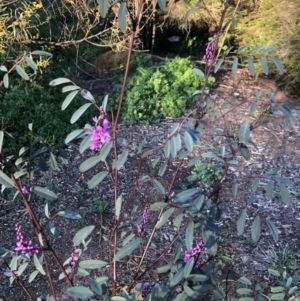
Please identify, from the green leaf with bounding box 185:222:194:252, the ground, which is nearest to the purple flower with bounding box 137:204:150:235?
the green leaf with bounding box 185:222:194:252

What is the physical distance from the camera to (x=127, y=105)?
172 inches

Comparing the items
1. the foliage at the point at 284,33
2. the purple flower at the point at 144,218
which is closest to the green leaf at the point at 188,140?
the purple flower at the point at 144,218

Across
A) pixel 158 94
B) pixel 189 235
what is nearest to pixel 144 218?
pixel 189 235

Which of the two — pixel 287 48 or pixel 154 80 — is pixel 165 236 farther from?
pixel 287 48

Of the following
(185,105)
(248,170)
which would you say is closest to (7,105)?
(185,105)

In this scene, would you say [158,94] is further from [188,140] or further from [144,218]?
[188,140]

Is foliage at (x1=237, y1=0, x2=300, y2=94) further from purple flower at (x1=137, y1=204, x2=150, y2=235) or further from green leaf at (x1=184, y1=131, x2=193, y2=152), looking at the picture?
green leaf at (x1=184, y1=131, x2=193, y2=152)

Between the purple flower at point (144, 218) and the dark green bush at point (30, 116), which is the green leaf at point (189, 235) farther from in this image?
the dark green bush at point (30, 116)

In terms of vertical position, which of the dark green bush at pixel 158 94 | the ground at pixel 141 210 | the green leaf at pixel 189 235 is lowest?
the ground at pixel 141 210

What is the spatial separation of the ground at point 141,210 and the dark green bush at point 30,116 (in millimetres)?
233

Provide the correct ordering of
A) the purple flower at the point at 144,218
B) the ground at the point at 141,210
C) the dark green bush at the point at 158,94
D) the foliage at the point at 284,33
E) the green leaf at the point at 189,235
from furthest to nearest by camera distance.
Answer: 1. the foliage at the point at 284,33
2. the dark green bush at the point at 158,94
3. the ground at the point at 141,210
4. the purple flower at the point at 144,218
5. the green leaf at the point at 189,235

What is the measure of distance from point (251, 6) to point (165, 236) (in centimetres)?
384

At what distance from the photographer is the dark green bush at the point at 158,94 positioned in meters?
4.29

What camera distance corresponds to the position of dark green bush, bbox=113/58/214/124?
169 inches
